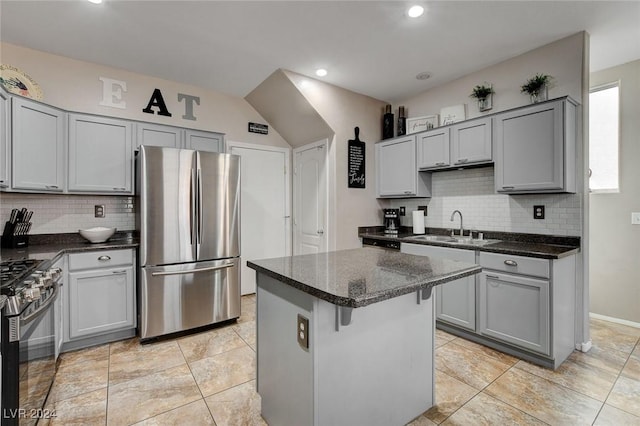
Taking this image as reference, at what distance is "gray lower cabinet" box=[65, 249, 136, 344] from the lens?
102 inches

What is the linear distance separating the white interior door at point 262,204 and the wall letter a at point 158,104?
31.9 inches

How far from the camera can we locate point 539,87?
2.76m

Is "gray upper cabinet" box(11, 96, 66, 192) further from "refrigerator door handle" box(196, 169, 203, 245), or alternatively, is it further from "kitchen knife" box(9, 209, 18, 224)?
"refrigerator door handle" box(196, 169, 203, 245)

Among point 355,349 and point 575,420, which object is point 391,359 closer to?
point 355,349

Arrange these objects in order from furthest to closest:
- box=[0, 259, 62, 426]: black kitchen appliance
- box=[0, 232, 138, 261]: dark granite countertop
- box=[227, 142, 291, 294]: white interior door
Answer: box=[227, 142, 291, 294]: white interior door → box=[0, 232, 138, 261]: dark granite countertop → box=[0, 259, 62, 426]: black kitchen appliance

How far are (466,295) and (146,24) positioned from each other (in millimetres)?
3639

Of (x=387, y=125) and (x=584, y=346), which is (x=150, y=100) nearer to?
(x=387, y=125)

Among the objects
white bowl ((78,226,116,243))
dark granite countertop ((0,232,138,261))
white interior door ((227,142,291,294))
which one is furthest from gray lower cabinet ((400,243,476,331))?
white bowl ((78,226,116,243))

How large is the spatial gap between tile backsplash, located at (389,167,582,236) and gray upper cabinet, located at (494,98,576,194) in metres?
0.28

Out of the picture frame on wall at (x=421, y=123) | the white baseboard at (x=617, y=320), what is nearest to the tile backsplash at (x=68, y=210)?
the picture frame on wall at (x=421, y=123)

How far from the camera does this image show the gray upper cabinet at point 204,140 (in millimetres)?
3467

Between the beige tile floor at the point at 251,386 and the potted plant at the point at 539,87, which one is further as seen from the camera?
the potted plant at the point at 539,87

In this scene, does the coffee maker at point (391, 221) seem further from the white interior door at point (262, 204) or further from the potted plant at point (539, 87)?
the potted plant at point (539, 87)

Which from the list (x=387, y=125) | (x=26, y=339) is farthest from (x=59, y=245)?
(x=387, y=125)
